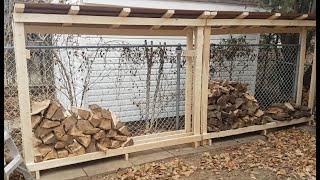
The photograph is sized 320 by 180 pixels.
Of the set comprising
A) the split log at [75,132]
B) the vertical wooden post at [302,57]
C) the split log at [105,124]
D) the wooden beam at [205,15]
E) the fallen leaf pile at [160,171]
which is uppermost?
the wooden beam at [205,15]

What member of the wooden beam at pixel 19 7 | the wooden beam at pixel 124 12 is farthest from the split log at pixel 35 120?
the wooden beam at pixel 124 12

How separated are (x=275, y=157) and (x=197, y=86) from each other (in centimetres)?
146

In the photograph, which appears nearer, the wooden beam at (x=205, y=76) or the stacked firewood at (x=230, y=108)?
the wooden beam at (x=205, y=76)

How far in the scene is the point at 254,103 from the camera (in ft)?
18.2

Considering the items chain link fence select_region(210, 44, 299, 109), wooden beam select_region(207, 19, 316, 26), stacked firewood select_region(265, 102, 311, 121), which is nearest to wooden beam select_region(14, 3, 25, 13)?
wooden beam select_region(207, 19, 316, 26)

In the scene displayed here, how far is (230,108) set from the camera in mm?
5332

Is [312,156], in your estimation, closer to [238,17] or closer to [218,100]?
[218,100]

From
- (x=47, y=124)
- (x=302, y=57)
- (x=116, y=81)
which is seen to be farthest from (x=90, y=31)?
(x=302, y=57)

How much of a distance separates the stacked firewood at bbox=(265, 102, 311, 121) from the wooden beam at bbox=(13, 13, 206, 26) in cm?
224

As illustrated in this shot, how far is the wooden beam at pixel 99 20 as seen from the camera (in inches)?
139

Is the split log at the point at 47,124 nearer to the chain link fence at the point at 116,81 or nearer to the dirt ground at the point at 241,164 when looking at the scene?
the dirt ground at the point at 241,164

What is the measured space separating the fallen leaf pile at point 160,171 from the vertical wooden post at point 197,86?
0.69 m

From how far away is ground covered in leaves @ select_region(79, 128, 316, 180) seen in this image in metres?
4.02

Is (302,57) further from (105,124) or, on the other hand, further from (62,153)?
(62,153)
